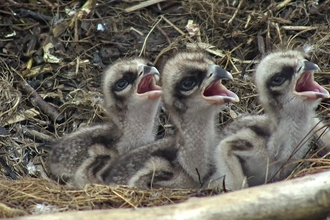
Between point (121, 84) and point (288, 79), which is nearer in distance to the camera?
point (288, 79)

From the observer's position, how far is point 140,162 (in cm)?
752

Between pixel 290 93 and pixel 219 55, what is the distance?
237 cm

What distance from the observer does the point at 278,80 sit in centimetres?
739

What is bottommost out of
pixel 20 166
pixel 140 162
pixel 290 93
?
pixel 20 166

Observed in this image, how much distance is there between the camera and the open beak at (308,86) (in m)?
7.13

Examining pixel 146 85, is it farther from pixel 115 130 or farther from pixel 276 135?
pixel 276 135

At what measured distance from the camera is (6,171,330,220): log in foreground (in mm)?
5840

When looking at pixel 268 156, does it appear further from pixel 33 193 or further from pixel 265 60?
pixel 33 193

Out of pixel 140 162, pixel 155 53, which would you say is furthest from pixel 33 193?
pixel 155 53

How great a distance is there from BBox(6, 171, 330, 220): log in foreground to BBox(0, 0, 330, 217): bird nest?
232 cm

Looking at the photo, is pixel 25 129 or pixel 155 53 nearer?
pixel 25 129

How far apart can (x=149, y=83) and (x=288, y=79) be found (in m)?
1.34

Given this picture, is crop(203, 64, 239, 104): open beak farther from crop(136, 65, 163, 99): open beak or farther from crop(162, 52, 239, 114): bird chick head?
crop(136, 65, 163, 99): open beak

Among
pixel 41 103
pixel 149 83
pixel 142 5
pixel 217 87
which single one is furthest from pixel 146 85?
pixel 142 5
